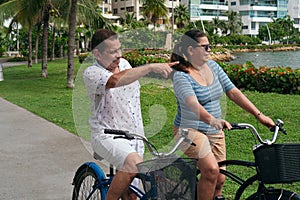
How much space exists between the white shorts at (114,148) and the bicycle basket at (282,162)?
87 centimetres

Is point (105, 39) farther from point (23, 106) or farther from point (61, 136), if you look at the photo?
point (23, 106)

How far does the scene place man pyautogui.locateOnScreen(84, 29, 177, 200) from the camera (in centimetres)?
323

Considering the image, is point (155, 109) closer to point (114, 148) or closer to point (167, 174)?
point (114, 148)

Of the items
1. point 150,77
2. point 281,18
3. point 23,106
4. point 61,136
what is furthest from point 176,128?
point 281,18

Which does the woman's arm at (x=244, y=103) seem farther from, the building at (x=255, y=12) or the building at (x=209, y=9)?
the building at (x=255, y=12)

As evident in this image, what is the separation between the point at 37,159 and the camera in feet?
22.6

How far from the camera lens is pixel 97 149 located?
3.45 meters

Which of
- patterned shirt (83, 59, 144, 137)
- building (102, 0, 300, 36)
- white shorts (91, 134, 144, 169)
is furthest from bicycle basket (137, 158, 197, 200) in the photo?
building (102, 0, 300, 36)

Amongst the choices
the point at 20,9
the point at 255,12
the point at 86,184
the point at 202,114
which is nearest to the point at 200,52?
the point at 202,114

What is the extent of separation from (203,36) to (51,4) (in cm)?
1825

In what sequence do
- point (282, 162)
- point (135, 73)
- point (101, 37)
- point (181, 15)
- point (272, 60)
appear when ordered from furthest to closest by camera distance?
point (181, 15)
point (272, 60)
point (101, 37)
point (135, 73)
point (282, 162)

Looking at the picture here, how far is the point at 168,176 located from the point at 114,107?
0.66 meters

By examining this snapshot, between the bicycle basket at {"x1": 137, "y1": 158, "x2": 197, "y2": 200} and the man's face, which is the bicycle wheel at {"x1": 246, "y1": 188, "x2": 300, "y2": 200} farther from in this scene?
the man's face

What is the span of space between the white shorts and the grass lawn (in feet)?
0.56
